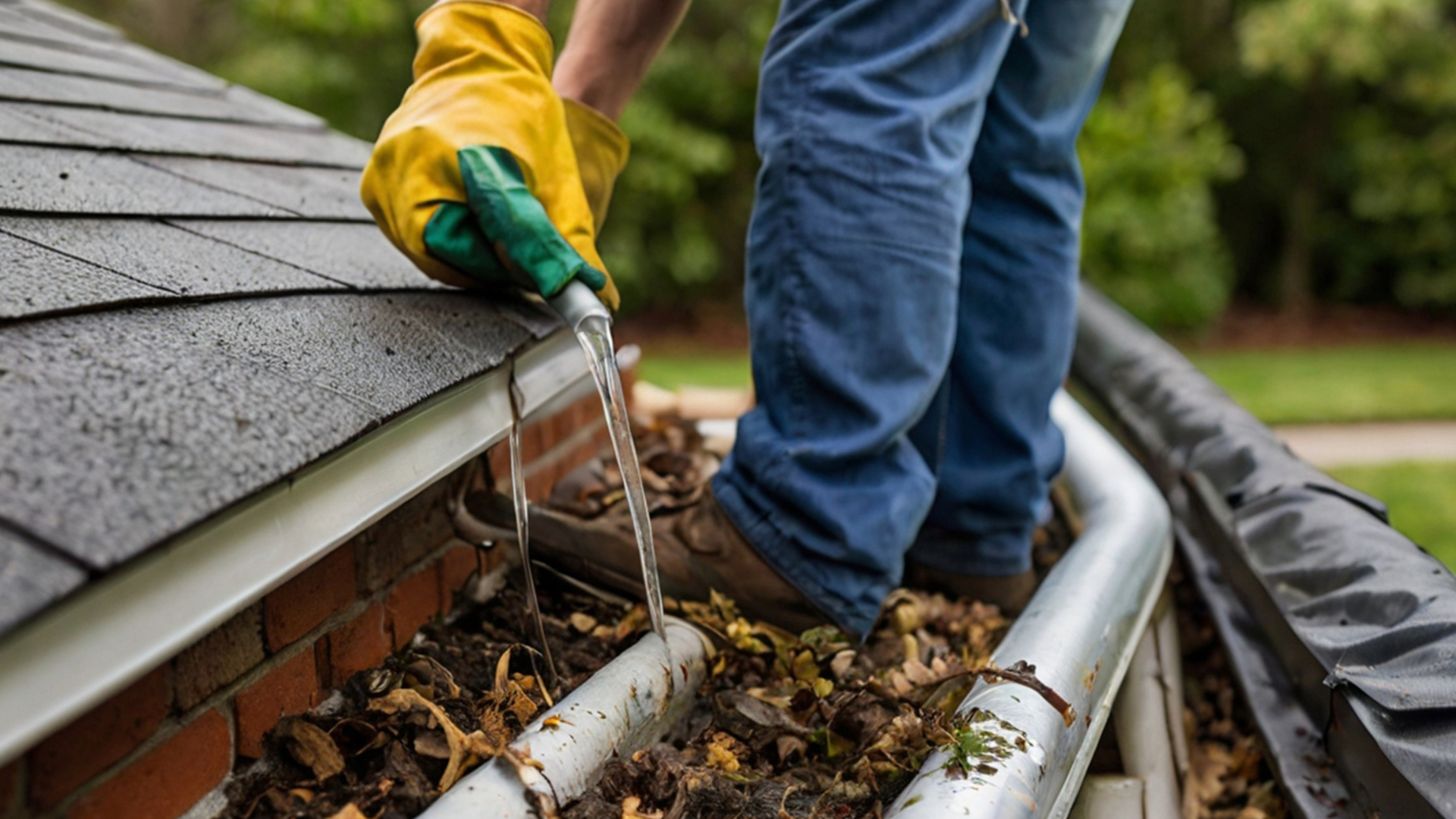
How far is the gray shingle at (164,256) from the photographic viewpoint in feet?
3.77

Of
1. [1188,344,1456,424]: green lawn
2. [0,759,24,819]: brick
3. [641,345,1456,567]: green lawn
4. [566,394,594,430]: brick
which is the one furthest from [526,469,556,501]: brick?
[1188,344,1456,424]: green lawn

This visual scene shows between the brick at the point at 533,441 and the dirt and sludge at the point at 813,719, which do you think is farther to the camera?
the brick at the point at 533,441

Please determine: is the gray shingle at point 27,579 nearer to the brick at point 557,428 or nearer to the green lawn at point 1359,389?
the brick at point 557,428

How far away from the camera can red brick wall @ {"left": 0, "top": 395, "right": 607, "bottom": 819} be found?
833mm

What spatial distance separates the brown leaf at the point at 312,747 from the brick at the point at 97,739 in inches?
5.8

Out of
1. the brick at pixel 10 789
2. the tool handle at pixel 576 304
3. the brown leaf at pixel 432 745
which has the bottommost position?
the brown leaf at pixel 432 745

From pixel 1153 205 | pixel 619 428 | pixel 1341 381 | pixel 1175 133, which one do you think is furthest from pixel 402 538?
pixel 1175 133

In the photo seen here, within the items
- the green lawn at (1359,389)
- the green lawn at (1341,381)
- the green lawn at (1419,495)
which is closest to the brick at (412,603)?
the green lawn at (1419,495)

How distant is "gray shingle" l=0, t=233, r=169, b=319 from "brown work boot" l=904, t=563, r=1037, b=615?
1.21m

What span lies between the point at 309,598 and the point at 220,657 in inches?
5.4

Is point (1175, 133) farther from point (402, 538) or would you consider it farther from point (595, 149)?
point (402, 538)

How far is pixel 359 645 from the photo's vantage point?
48.2 inches

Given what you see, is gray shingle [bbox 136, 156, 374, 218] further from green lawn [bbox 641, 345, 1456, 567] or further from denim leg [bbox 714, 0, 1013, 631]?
green lawn [bbox 641, 345, 1456, 567]

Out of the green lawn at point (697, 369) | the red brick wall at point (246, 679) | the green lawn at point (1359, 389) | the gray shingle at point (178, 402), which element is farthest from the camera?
the green lawn at point (697, 369)
